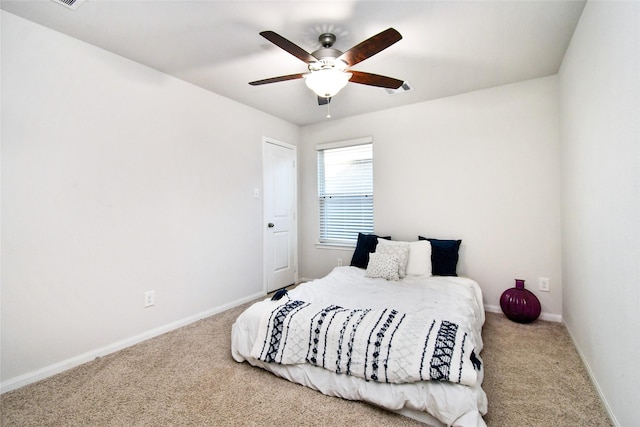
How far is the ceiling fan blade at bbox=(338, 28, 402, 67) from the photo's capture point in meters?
1.62

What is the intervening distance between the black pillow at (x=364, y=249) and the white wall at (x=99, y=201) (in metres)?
1.53

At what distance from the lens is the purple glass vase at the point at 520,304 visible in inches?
109

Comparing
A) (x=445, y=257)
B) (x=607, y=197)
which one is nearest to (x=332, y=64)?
(x=607, y=197)

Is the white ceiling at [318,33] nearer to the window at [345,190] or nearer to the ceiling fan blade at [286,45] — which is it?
the ceiling fan blade at [286,45]

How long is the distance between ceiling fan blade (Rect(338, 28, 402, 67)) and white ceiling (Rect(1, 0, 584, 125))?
0.29 m

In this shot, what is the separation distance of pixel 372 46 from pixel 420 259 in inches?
87.4

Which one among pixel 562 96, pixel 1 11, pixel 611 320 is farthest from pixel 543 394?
pixel 1 11

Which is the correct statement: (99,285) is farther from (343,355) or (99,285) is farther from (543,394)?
(543,394)

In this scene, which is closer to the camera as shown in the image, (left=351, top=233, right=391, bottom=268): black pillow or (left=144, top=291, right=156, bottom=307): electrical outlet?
(left=144, top=291, right=156, bottom=307): electrical outlet

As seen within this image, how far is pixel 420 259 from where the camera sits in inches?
125

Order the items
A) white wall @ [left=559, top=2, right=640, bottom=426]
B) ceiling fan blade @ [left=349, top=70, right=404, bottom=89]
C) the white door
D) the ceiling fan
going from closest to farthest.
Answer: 1. white wall @ [left=559, top=2, right=640, bottom=426]
2. the ceiling fan
3. ceiling fan blade @ [left=349, top=70, right=404, bottom=89]
4. the white door

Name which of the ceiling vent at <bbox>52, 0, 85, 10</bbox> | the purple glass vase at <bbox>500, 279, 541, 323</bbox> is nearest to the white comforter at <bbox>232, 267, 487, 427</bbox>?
the purple glass vase at <bbox>500, 279, 541, 323</bbox>

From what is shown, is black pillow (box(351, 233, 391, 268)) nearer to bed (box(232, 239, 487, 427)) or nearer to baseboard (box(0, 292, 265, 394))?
bed (box(232, 239, 487, 427))

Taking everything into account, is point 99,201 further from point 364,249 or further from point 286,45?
point 364,249
